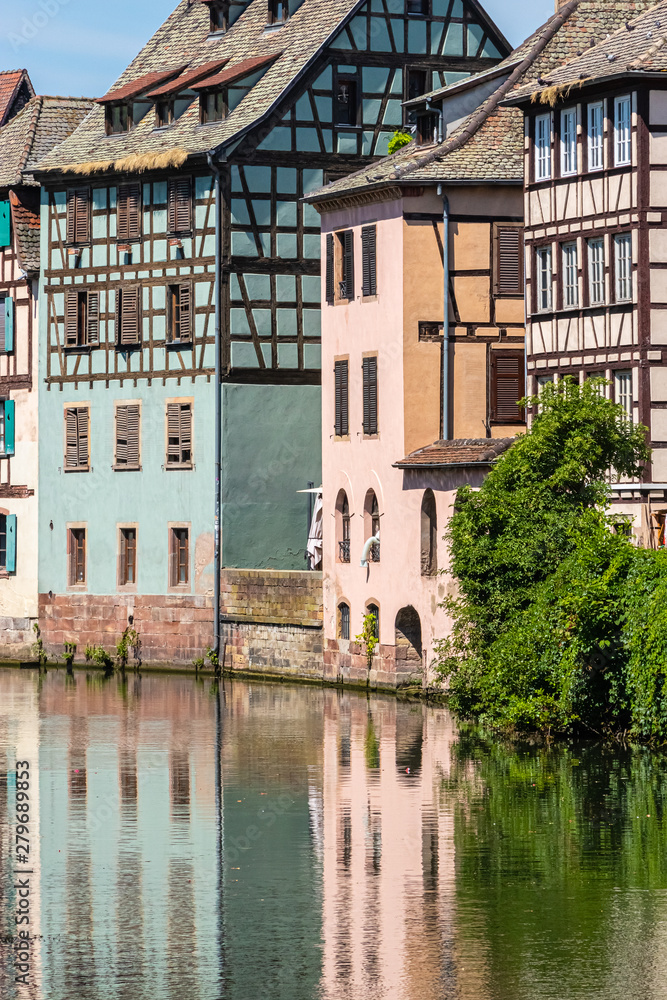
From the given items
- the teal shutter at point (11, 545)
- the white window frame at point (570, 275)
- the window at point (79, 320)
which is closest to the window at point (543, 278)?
the white window frame at point (570, 275)

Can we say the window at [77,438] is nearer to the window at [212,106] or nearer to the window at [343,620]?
the window at [212,106]

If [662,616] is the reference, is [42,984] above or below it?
below

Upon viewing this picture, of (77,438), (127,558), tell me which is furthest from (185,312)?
(127,558)

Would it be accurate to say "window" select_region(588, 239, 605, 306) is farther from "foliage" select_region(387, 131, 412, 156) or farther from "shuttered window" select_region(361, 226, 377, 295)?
"foliage" select_region(387, 131, 412, 156)

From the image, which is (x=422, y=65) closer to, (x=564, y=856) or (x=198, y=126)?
(x=198, y=126)

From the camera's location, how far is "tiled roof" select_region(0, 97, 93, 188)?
61781mm

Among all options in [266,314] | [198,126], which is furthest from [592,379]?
[198,126]

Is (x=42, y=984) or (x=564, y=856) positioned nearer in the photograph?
(x=42, y=984)

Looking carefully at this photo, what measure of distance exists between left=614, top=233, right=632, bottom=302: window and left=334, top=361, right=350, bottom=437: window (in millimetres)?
9263

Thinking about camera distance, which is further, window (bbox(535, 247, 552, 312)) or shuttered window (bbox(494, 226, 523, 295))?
shuttered window (bbox(494, 226, 523, 295))

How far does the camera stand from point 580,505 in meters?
37.8

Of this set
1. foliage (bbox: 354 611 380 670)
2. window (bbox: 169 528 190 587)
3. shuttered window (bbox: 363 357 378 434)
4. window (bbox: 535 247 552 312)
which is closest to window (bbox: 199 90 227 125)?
window (bbox: 169 528 190 587)

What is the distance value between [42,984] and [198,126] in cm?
4202

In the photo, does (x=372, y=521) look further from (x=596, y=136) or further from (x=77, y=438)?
(x=77, y=438)
